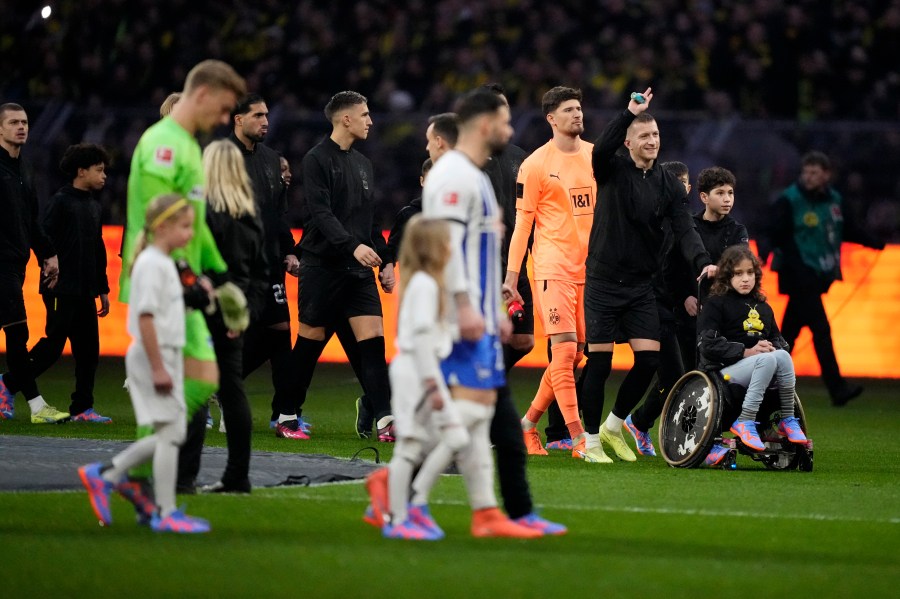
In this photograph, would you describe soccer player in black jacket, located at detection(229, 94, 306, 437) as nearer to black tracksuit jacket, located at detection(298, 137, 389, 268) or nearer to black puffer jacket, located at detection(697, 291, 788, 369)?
black tracksuit jacket, located at detection(298, 137, 389, 268)

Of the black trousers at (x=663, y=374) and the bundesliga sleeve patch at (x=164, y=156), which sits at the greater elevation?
the bundesliga sleeve patch at (x=164, y=156)

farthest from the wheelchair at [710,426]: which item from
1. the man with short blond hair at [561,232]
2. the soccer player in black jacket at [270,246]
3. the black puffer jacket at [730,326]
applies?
the soccer player in black jacket at [270,246]

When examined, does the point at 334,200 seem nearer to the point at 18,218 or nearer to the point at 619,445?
the point at 18,218

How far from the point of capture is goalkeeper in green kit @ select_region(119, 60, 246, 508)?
22.4 ft

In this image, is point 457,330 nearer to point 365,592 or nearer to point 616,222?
point 365,592

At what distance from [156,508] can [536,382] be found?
989cm

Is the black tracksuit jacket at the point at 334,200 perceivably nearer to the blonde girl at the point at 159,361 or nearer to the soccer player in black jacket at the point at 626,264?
the soccer player in black jacket at the point at 626,264

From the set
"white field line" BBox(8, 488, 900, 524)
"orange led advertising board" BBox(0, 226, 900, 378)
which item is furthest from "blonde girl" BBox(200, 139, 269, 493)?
"orange led advertising board" BBox(0, 226, 900, 378)

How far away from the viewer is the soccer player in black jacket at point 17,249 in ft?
38.5

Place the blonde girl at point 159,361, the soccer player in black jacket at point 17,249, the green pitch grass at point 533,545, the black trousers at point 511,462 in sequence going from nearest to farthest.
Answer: the green pitch grass at point 533,545, the blonde girl at point 159,361, the black trousers at point 511,462, the soccer player in black jacket at point 17,249

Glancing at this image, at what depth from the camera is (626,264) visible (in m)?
10.0

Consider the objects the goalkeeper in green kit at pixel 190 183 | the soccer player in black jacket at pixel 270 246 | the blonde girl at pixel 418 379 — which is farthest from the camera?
the soccer player in black jacket at pixel 270 246

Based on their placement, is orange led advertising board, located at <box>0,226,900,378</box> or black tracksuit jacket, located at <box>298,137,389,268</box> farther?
orange led advertising board, located at <box>0,226,900,378</box>

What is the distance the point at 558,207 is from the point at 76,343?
404 cm
